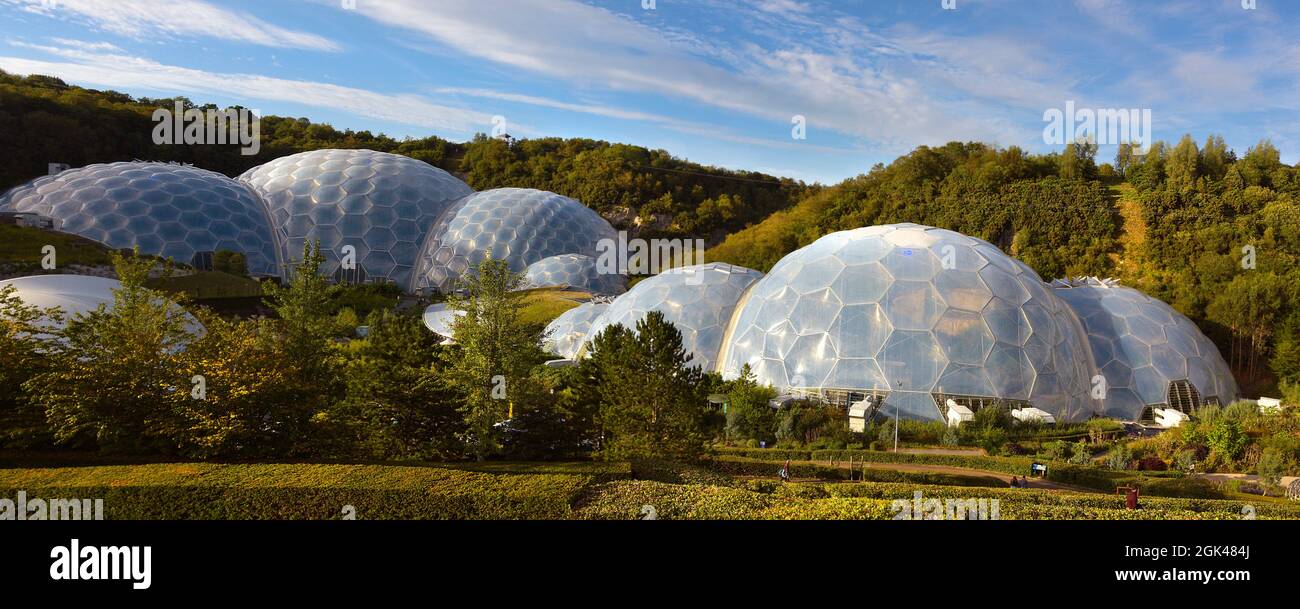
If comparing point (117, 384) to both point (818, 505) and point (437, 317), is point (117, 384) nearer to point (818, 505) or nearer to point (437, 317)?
point (818, 505)

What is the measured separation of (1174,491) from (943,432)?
234 inches

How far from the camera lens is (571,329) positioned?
31.1 m

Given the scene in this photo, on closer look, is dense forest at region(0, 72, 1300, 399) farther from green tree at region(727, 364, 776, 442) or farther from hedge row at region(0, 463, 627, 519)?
hedge row at region(0, 463, 627, 519)

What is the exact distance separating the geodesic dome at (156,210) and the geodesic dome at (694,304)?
86.0 feet

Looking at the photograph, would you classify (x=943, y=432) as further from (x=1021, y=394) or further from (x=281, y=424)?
(x=281, y=424)

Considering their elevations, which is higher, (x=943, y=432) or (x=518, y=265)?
(x=518, y=265)

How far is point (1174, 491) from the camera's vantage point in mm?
15383

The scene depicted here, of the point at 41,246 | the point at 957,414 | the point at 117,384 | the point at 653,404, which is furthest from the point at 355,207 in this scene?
the point at 957,414

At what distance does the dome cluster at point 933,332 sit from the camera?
73.1 feet

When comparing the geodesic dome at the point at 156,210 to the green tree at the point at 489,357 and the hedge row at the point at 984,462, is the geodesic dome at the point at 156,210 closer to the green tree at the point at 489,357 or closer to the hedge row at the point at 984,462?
the green tree at the point at 489,357

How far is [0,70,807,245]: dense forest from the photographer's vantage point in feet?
180

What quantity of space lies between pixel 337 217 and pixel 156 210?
10.2 metres

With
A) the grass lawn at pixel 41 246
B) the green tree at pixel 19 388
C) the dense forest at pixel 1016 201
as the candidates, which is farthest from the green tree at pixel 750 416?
the grass lawn at pixel 41 246
